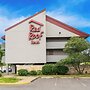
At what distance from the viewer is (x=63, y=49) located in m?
60.5

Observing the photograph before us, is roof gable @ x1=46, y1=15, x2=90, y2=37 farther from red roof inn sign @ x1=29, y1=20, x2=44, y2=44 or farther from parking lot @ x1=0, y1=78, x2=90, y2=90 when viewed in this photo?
parking lot @ x1=0, y1=78, x2=90, y2=90

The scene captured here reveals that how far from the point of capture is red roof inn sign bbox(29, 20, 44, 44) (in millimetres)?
61312

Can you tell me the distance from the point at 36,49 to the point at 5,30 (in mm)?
7042

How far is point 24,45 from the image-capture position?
61.6m

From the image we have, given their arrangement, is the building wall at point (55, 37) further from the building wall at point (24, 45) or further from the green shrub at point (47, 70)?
the green shrub at point (47, 70)

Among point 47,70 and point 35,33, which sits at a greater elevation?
point 35,33

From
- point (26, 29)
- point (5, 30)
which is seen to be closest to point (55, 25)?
point (26, 29)

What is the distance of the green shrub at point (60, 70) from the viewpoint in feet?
186

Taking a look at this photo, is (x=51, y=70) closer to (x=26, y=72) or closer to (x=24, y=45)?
(x=26, y=72)

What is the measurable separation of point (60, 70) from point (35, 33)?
30.9ft

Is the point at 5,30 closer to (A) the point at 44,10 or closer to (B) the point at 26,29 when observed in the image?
(B) the point at 26,29

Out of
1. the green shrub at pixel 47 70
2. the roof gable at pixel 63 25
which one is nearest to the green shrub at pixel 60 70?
the green shrub at pixel 47 70

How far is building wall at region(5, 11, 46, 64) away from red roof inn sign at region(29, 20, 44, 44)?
58 centimetres

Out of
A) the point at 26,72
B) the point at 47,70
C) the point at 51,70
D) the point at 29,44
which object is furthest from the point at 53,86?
the point at 29,44
